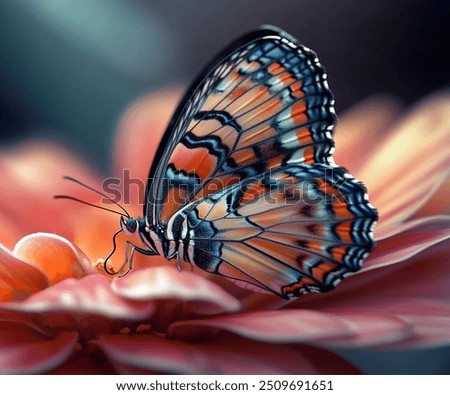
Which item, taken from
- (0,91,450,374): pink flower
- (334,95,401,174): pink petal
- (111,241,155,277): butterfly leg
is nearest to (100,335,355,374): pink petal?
(0,91,450,374): pink flower

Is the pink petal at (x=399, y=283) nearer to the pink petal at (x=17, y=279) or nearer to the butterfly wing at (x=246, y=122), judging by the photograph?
the butterfly wing at (x=246, y=122)

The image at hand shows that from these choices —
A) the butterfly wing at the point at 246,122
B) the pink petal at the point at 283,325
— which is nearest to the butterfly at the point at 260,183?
the butterfly wing at the point at 246,122

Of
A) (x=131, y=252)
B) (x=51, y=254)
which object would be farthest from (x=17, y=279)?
(x=131, y=252)

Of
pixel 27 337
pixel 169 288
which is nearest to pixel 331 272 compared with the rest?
pixel 169 288

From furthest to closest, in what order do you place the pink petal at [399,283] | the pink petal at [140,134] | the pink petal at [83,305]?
1. the pink petal at [140,134]
2. the pink petal at [399,283]
3. the pink petal at [83,305]

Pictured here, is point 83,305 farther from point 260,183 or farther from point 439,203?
point 439,203

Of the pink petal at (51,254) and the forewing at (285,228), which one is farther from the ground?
the forewing at (285,228)
